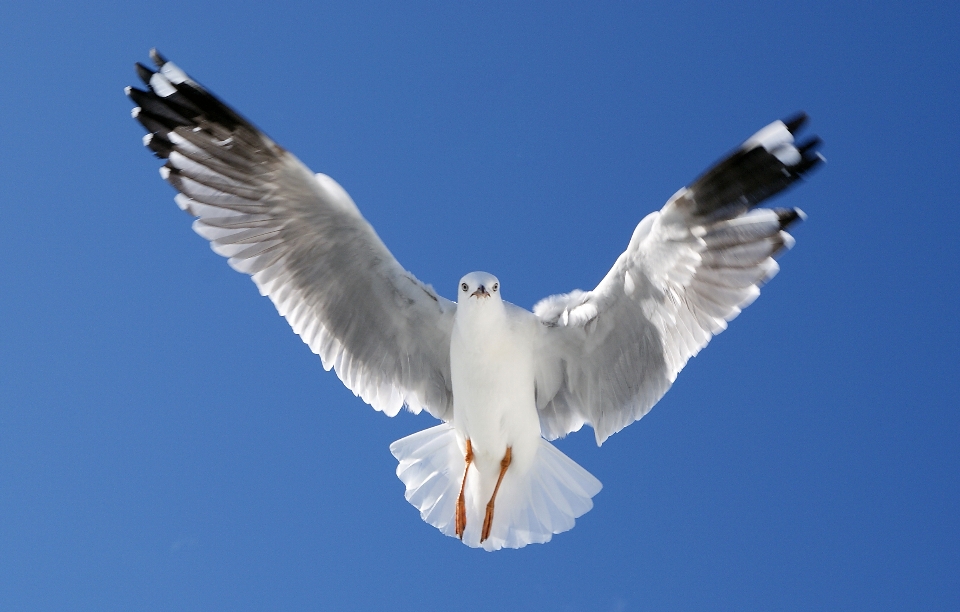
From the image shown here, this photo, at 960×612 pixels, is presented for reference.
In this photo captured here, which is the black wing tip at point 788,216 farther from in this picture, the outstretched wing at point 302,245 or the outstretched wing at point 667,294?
the outstretched wing at point 302,245

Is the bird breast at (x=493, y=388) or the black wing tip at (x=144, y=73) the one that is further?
the black wing tip at (x=144, y=73)

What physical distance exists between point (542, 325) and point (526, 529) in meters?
1.12

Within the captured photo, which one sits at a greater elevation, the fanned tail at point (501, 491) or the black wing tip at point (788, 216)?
the black wing tip at point (788, 216)

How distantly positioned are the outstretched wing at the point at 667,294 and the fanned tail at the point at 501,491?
0.93 feet

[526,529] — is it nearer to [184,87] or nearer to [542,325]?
[542,325]

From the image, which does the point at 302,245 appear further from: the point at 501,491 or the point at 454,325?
the point at 501,491

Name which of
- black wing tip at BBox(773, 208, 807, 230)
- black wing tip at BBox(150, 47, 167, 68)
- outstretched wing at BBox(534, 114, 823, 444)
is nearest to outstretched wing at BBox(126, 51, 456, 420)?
black wing tip at BBox(150, 47, 167, 68)

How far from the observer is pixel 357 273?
5797 mm

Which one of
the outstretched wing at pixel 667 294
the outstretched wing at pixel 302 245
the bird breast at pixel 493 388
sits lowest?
the bird breast at pixel 493 388

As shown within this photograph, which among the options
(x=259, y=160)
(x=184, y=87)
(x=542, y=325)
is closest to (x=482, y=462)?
(x=542, y=325)

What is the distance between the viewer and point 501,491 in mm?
5895

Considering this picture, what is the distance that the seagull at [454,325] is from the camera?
17.5 feet

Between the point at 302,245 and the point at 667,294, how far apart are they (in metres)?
1.96

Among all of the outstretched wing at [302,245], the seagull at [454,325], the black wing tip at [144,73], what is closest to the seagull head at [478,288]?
the seagull at [454,325]
